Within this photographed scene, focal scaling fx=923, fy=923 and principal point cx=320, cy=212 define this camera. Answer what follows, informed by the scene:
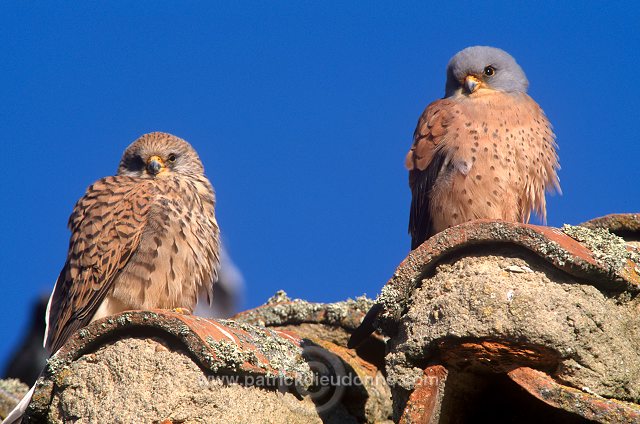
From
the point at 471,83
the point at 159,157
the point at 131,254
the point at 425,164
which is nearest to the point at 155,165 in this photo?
the point at 159,157

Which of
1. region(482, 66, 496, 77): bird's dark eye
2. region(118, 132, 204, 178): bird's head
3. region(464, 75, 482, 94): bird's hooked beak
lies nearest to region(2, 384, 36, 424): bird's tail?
region(118, 132, 204, 178): bird's head

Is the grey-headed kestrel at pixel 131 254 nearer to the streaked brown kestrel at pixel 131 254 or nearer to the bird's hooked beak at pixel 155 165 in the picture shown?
the streaked brown kestrel at pixel 131 254

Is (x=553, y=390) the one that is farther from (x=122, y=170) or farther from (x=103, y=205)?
(x=122, y=170)

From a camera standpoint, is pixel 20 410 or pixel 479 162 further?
pixel 479 162

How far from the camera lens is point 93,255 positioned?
16.6ft

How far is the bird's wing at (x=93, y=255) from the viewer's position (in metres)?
4.95

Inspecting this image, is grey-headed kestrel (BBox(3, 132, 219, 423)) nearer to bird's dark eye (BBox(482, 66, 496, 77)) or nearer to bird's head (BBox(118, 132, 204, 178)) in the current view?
bird's head (BBox(118, 132, 204, 178))

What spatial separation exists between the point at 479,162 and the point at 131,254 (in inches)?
79.6

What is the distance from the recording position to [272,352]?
3.99m

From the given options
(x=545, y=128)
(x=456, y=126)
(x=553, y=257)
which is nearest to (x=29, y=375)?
(x=456, y=126)

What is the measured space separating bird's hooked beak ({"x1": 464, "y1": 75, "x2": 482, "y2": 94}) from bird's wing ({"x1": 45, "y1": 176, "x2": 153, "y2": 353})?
6.88ft

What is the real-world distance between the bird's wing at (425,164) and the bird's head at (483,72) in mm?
343

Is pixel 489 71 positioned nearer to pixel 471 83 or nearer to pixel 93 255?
pixel 471 83

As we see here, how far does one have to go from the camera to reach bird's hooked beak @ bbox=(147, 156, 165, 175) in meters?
5.97
